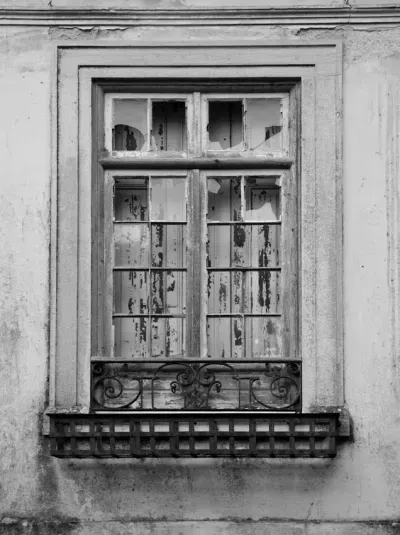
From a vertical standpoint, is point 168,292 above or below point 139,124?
below

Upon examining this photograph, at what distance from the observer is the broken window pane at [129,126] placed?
7270 mm

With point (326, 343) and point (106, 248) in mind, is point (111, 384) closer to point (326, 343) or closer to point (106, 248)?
point (106, 248)

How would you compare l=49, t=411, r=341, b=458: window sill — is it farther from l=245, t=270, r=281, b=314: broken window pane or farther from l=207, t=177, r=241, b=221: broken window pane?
l=207, t=177, r=241, b=221: broken window pane

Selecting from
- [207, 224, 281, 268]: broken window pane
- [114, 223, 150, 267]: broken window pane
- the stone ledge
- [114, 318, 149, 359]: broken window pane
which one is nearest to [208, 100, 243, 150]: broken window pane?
[207, 224, 281, 268]: broken window pane

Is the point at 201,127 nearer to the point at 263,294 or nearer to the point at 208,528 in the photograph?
the point at 263,294

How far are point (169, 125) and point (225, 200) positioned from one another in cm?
62

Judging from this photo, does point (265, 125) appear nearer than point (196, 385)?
No

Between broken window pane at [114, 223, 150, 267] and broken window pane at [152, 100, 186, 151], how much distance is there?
589 millimetres

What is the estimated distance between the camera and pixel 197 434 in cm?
673

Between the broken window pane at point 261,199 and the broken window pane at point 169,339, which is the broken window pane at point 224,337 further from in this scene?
the broken window pane at point 261,199

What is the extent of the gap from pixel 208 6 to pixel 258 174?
1124mm

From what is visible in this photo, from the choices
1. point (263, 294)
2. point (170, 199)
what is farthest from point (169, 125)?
point (263, 294)

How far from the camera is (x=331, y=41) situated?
712 centimetres

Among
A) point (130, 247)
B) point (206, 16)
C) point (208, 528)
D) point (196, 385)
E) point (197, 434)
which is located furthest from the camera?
point (130, 247)
